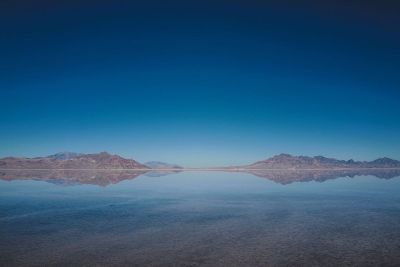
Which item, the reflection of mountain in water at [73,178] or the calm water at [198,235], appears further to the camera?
the reflection of mountain in water at [73,178]

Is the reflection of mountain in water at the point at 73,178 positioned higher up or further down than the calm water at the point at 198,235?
higher up

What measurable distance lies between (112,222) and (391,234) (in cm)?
1654

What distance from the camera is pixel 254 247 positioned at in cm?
1549

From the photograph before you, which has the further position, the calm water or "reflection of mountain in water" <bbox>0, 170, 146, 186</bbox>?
"reflection of mountain in water" <bbox>0, 170, 146, 186</bbox>

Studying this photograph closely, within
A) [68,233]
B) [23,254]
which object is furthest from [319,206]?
[23,254]

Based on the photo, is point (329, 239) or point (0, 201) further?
point (0, 201)

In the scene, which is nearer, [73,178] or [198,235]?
[198,235]

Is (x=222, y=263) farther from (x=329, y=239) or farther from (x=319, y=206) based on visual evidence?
(x=319, y=206)

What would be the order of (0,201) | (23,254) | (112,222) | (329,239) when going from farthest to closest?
(0,201) → (112,222) → (329,239) → (23,254)

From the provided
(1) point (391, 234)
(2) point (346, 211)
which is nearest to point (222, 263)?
(1) point (391, 234)

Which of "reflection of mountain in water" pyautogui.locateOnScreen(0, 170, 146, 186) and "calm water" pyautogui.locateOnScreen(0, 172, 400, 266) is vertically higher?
"reflection of mountain in water" pyautogui.locateOnScreen(0, 170, 146, 186)

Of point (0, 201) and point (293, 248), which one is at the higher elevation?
point (0, 201)

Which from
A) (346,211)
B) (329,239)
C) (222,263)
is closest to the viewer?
(222,263)

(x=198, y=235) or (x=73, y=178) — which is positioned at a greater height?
(x=73, y=178)
